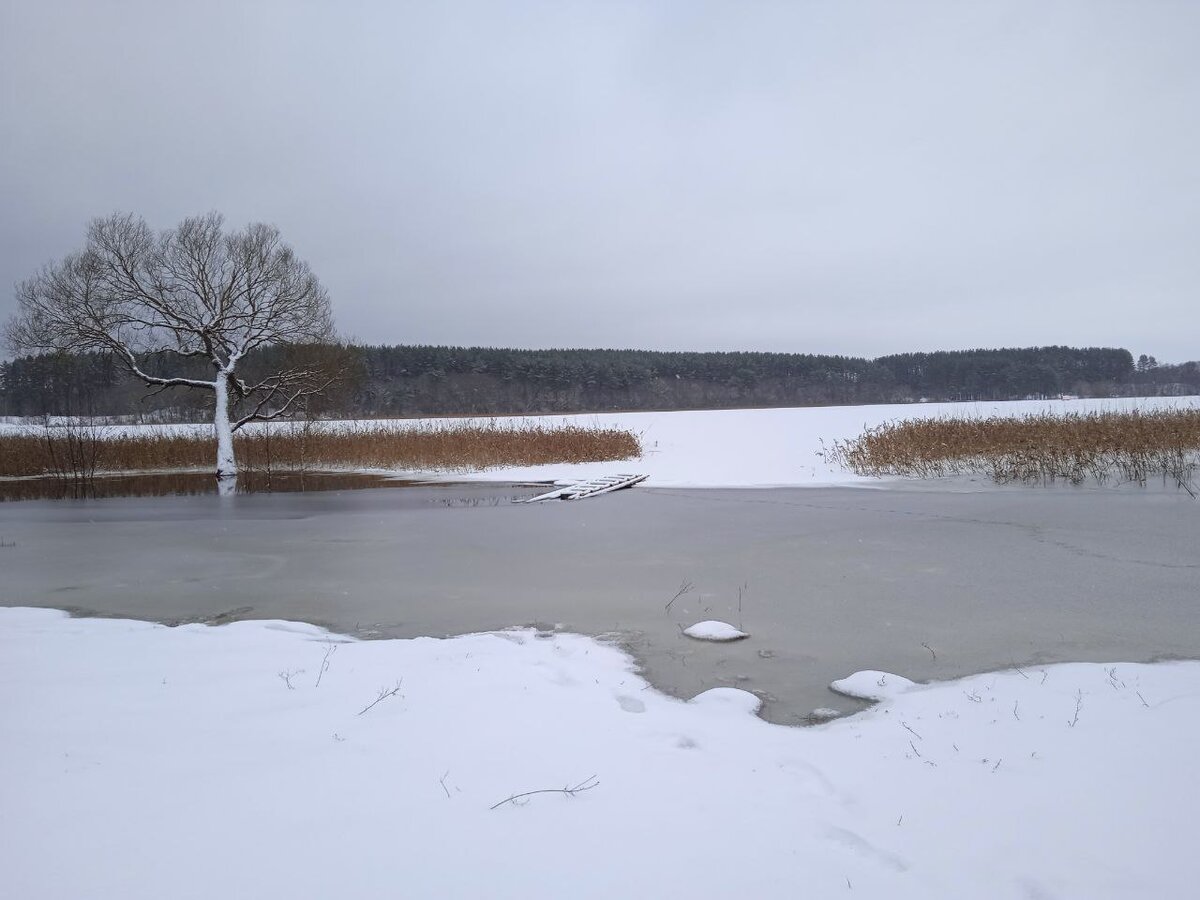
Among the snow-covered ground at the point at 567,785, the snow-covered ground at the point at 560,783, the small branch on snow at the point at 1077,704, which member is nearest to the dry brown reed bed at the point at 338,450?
the snow-covered ground at the point at 560,783

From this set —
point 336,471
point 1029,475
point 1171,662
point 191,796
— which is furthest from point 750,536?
point 336,471

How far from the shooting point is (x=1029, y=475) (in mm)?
13867

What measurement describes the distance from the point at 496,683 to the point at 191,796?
1.59 meters

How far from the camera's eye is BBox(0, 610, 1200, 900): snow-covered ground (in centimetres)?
218

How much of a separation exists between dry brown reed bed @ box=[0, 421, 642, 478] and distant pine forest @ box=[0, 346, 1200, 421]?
3242 cm

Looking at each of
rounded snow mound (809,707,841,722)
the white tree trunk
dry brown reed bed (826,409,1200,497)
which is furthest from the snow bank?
the white tree trunk

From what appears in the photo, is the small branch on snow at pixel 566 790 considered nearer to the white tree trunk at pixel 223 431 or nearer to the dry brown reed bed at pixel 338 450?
the dry brown reed bed at pixel 338 450

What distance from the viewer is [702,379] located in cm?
8569

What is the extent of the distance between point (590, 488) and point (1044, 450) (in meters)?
9.26

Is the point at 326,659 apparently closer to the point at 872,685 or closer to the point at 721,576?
the point at 872,685

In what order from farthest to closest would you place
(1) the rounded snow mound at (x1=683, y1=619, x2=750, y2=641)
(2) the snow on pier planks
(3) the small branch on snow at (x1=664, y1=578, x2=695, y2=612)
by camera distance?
1. (2) the snow on pier planks
2. (3) the small branch on snow at (x1=664, y1=578, x2=695, y2=612)
3. (1) the rounded snow mound at (x1=683, y1=619, x2=750, y2=641)

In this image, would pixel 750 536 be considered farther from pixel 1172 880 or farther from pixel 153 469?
pixel 153 469

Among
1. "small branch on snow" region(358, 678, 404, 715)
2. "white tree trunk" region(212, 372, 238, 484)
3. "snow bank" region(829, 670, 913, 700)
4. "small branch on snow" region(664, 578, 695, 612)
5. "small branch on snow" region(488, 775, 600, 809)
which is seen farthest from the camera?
"white tree trunk" region(212, 372, 238, 484)

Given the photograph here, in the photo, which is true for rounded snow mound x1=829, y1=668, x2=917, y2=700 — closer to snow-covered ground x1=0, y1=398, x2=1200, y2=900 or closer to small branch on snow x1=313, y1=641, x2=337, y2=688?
snow-covered ground x1=0, y1=398, x2=1200, y2=900
